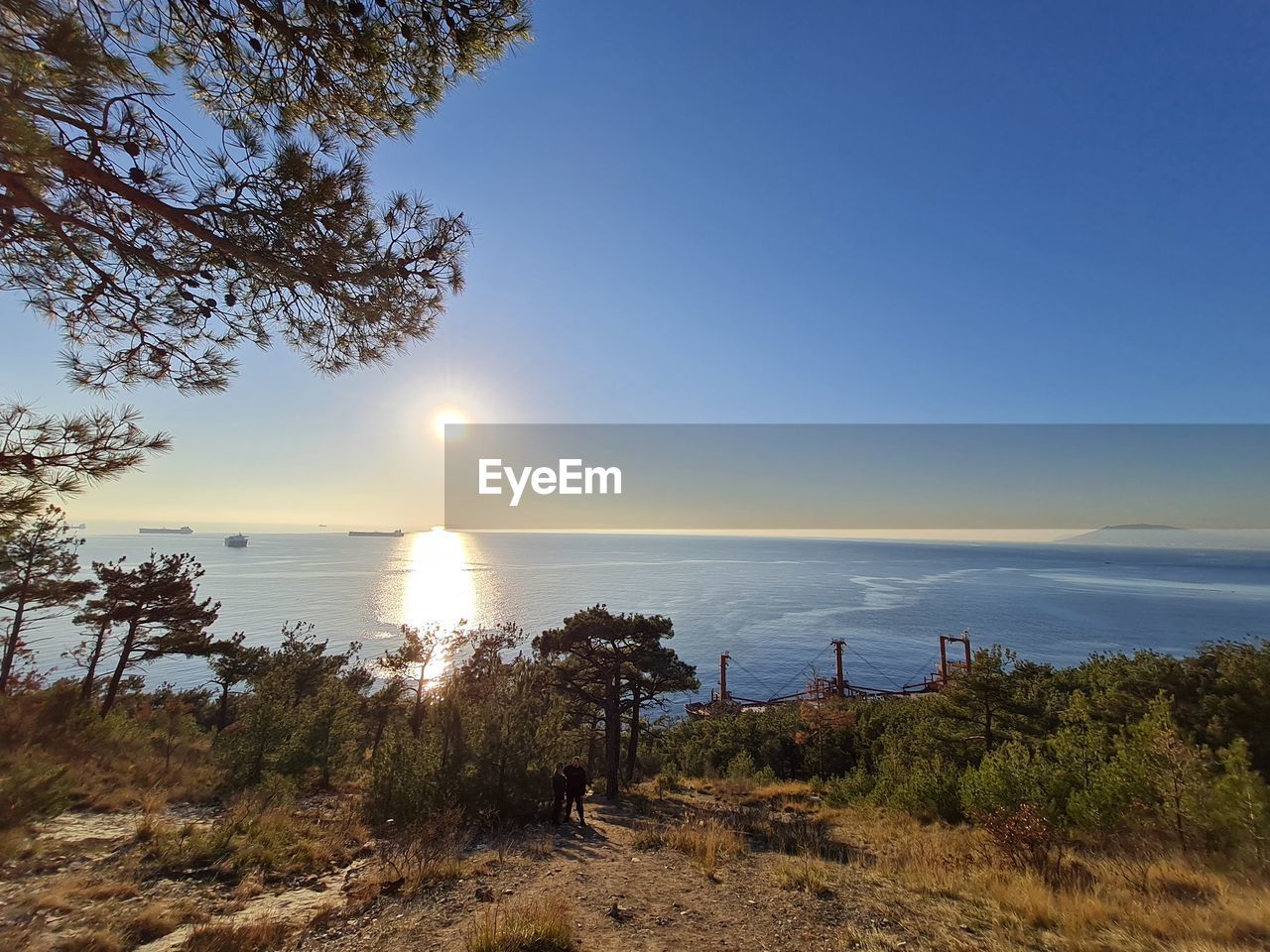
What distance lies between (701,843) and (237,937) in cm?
693

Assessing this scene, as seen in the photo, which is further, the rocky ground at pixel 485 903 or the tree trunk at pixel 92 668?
the tree trunk at pixel 92 668

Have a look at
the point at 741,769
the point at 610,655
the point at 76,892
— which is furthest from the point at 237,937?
the point at 741,769

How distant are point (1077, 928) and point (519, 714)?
1013cm

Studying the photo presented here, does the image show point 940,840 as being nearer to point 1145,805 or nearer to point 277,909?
point 1145,805

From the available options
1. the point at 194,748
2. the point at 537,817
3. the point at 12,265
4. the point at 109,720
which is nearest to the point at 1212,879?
the point at 537,817

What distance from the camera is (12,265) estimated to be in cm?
394

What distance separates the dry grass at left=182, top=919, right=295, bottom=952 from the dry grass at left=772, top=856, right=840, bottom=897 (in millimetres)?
6260

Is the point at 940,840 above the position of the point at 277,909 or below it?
below

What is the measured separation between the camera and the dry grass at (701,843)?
8.20 metres

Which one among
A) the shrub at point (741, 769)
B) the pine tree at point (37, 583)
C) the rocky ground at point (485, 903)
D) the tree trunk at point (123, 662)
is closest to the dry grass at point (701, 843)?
the rocky ground at point (485, 903)

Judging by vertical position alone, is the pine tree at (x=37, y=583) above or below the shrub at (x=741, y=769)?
above

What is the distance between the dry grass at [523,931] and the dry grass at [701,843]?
3618 millimetres

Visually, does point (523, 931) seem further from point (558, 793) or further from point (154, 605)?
point (154, 605)

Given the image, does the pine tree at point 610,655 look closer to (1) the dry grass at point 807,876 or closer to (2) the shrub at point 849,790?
(2) the shrub at point 849,790
